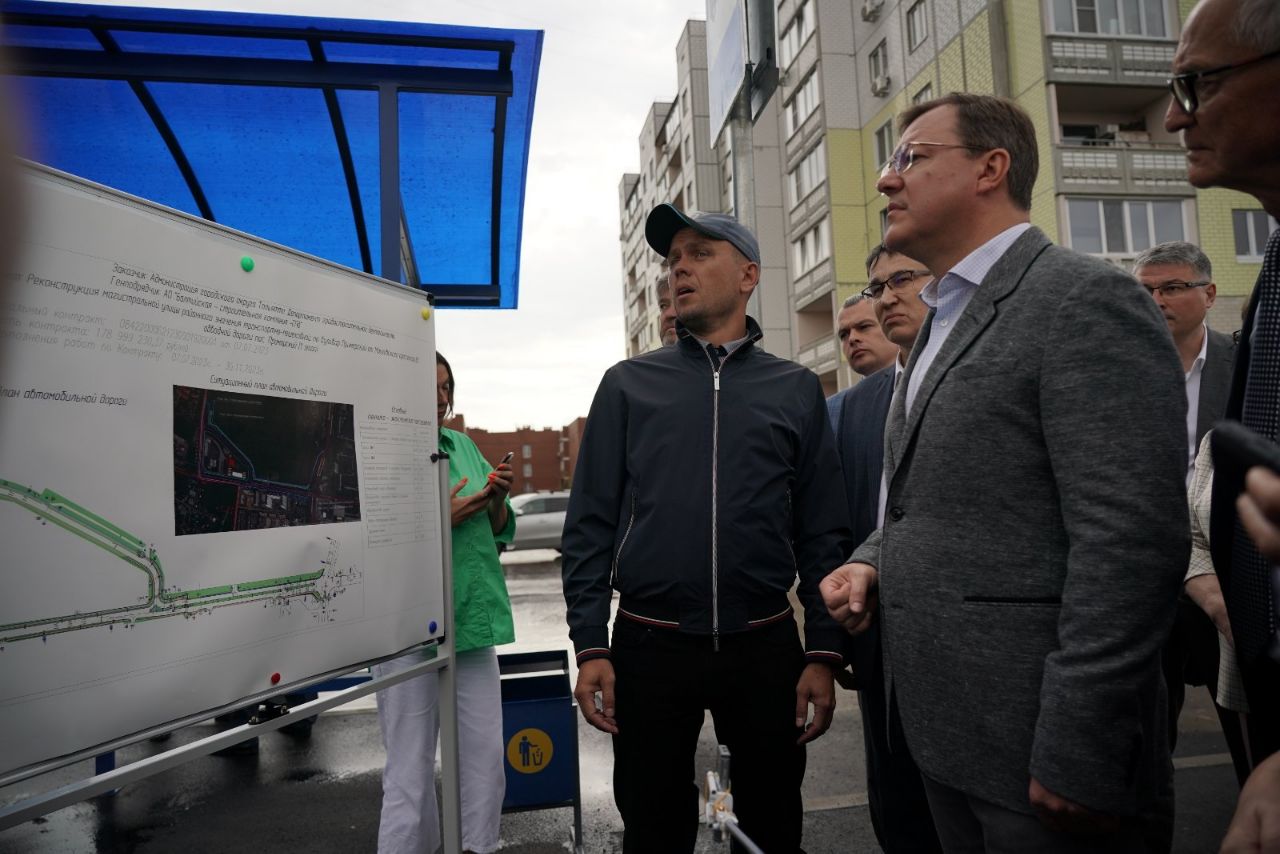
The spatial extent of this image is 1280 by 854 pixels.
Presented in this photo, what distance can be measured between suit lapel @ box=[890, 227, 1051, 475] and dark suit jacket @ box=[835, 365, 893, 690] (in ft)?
3.70

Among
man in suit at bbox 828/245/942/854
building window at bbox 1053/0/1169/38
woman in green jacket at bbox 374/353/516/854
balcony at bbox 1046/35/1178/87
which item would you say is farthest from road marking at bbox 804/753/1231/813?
building window at bbox 1053/0/1169/38

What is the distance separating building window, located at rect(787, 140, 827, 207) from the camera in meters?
23.2

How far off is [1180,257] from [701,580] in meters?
2.96

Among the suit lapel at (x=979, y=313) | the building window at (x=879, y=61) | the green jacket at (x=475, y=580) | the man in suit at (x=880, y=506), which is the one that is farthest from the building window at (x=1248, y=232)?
the suit lapel at (x=979, y=313)

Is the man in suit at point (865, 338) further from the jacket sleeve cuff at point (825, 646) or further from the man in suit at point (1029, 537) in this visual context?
the man in suit at point (1029, 537)

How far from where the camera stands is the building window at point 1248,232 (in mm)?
16547

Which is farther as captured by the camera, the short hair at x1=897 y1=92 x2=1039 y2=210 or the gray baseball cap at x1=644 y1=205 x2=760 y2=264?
the gray baseball cap at x1=644 y1=205 x2=760 y2=264

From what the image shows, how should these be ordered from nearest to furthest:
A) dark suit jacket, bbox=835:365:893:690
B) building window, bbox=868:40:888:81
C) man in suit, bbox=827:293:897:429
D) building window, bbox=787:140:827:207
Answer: dark suit jacket, bbox=835:365:893:690
man in suit, bbox=827:293:897:429
building window, bbox=868:40:888:81
building window, bbox=787:140:827:207

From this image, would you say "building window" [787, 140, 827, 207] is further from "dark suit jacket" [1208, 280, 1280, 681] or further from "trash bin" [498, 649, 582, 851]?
"dark suit jacket" [1208, 280, 1280, 681]

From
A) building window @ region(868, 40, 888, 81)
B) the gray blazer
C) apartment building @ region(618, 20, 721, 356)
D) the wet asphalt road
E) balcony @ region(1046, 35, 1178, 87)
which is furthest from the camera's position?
apartment building @ region(618, 20, 721, 356)

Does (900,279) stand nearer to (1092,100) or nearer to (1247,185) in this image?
(1247,185)

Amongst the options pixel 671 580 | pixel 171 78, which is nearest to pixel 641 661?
pixel 671 580

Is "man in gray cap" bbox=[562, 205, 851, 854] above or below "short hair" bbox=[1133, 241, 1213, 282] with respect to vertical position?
below

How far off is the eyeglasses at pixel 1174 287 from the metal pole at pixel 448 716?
3.31 m
